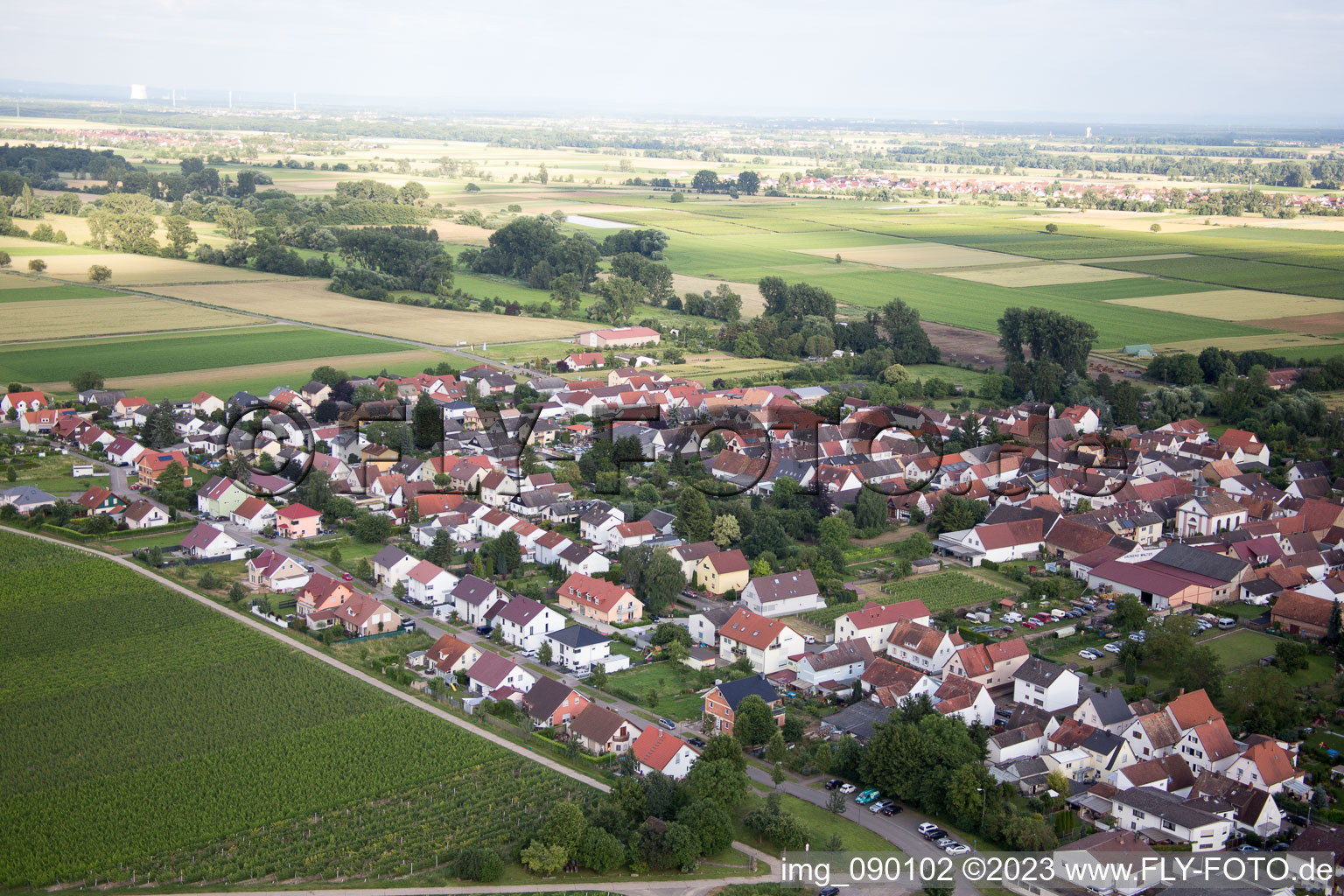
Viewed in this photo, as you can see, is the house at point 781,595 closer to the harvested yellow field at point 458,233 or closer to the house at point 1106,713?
the house at point 1106,713

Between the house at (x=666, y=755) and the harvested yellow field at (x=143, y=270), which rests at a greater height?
the harvested yellow field at (x=143, y=270)

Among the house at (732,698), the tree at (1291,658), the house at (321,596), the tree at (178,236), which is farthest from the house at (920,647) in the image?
the tree at (178,236)

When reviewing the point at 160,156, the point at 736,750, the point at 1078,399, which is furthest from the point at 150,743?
the point at 160,156

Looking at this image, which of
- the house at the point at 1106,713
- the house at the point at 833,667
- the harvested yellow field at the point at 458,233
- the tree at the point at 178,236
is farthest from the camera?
the harvested yellow field at the point at 458,233

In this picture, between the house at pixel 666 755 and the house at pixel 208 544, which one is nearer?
the house at pixel 666 755

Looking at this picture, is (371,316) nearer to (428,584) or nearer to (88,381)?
(88,381)

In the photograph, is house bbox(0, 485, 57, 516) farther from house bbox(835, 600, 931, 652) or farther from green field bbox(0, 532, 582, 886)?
house bbox(835, 600, 931, 652)

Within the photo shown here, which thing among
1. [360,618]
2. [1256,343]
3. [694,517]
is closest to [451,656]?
[360,618]

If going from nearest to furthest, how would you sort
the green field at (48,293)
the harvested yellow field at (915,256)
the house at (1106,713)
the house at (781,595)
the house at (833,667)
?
the house at (1106,713), the house at (833,667), the house at (781,595), the green field at (48,293), the harvested yellow field at (915,256)
